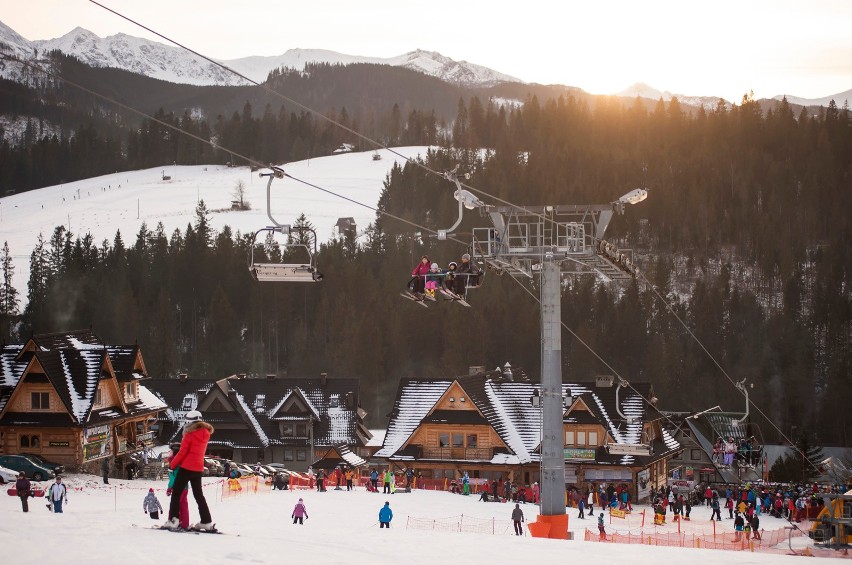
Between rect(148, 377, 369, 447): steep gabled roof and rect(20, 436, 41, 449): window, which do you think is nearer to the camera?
rect(20, 436, 41, 449): window

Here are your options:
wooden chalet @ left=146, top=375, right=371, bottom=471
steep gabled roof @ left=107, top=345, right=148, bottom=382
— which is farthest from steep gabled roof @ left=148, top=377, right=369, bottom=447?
steep gabled roof @ left=107, top=345, right=148, bottom=382

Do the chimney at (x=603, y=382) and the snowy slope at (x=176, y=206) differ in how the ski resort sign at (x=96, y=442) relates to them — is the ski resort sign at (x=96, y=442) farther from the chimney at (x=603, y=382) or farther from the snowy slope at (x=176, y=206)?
the snowy slope at (x=176, y=206)

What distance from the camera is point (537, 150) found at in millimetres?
162500

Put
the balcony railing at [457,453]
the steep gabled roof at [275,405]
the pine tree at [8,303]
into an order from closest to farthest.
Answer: the balcony railing at [457,453], the steep gabled roof at [275,405], the pine tree at [8,303]

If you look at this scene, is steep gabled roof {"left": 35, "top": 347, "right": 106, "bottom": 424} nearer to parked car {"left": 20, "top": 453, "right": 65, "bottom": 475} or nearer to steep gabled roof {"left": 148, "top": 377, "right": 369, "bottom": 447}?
parked car {"left": 20, "top": 453, "right": 65, "bottom": 475}

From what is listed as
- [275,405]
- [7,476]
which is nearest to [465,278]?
[7,476]

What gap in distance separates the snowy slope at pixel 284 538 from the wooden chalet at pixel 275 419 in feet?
87.2

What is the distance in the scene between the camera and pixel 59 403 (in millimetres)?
46062

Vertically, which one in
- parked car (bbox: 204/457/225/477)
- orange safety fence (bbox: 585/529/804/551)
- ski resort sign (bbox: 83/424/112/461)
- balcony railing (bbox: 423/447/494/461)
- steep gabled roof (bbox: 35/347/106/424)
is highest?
steep gabled roof (bbox: 35/347/106/424)

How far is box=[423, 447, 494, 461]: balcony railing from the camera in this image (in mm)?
56000

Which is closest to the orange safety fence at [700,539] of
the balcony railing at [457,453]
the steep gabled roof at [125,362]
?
the balcony railing at [457,453]

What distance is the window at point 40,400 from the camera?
46.1 metres

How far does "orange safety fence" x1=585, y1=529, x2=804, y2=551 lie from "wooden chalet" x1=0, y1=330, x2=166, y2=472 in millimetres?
22559

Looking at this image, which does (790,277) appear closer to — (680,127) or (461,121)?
(680,127)
